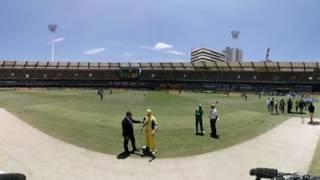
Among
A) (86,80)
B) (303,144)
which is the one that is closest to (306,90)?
(86,80)

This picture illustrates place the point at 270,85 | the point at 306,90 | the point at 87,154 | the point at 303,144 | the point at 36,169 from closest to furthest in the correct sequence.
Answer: the point at 36,169
the point at 87,154
the point at 303,144
the point at 306,90
the point at 270,85

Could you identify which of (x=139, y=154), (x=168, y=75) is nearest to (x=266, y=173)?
(x=139, y=154)

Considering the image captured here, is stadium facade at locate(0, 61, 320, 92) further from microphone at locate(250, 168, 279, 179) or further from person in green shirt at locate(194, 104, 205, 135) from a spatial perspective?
microphone at locate(250, 168, 279, 179)

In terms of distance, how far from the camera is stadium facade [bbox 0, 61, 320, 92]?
384 feet

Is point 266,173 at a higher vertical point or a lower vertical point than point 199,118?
lower

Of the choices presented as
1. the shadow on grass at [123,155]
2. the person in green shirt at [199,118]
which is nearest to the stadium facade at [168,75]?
the person in green shirt at [199,118]

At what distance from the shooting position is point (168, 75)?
129750mm

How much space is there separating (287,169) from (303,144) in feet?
18.3

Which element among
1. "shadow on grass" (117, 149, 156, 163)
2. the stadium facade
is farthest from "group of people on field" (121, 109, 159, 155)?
the stadium facade

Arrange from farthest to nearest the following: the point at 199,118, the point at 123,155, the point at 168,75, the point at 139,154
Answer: the point at 168,75, the point at 199,118, the point at 139,154, the point at 123,155

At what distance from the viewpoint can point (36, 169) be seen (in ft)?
42.4

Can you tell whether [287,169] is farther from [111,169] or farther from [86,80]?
[86,80]

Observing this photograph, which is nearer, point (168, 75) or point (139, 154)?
point (139, 154)

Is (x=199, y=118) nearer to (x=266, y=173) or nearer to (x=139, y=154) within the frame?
(x=139, y=154)
